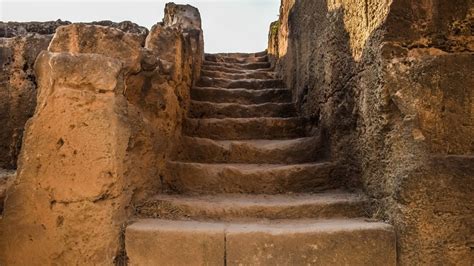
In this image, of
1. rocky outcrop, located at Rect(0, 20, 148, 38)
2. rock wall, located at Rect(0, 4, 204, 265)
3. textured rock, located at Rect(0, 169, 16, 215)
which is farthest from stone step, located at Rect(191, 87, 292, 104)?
textured rock, located at Rect(0, 169, 16, 215)

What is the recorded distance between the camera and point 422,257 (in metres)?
1.87

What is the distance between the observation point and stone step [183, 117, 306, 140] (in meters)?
3.59

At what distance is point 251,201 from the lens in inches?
97.0

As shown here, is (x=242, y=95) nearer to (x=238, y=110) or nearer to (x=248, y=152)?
(x=238, y=110)

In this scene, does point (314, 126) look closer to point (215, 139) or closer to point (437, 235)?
point (215, 139)

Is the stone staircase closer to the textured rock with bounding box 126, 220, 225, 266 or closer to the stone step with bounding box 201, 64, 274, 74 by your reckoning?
the textured rock with bounding box 126, 220, 225, 266

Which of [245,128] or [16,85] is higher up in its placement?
[16,85]

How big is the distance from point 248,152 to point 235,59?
3.71 meters

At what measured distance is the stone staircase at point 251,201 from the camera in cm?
187

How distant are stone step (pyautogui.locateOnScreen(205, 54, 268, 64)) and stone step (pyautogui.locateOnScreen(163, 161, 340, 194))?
377cm

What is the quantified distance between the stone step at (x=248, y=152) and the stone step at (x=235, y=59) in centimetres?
333

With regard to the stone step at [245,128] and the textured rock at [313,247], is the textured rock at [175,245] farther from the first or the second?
the stone step at [245,128]

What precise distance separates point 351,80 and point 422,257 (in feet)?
3.99

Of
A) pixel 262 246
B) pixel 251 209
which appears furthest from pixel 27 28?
pixel 262 246
